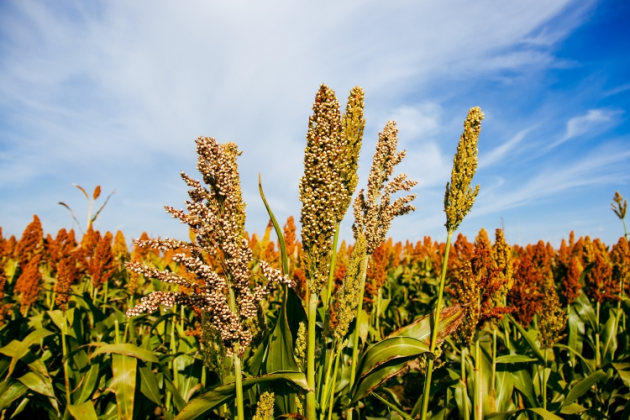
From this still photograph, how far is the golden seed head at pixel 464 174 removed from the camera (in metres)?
2.27

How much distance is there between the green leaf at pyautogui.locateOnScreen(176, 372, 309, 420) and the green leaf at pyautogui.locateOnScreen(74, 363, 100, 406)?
2809 millimetres

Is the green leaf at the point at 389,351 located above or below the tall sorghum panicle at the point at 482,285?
below

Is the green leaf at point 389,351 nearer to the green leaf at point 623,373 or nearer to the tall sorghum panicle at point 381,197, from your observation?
the tall sorghum panicle at point 381,197

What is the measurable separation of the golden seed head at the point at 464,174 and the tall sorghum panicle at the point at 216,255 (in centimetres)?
123

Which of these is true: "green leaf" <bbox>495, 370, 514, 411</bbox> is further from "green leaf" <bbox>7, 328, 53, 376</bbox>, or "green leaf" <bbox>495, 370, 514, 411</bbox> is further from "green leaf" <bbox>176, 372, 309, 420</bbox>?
"green leaf" <bbox>7, 328, 53, 376</bbox>

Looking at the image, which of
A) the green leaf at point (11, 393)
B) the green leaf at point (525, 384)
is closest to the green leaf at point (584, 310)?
the green leaf at point (525, 384)

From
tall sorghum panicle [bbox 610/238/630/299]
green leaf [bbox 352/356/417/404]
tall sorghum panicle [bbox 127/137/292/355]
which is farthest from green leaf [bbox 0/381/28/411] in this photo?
tall sorghum panicle [bbox 610/238/630/299]

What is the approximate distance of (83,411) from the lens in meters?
3.54

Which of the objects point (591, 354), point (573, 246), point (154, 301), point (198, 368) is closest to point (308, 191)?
point (154, 301)

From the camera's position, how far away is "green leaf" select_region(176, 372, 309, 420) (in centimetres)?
174

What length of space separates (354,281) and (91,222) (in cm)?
875

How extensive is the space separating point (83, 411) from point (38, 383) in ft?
2.41

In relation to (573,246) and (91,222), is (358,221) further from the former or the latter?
(573,246)

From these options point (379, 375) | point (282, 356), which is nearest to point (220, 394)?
point (282, 356)
